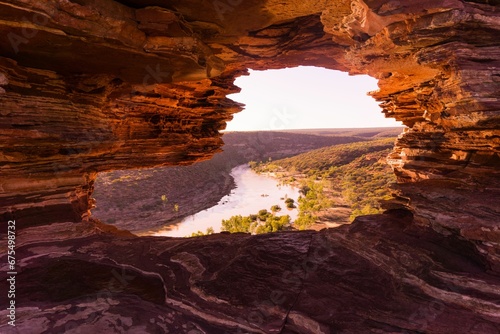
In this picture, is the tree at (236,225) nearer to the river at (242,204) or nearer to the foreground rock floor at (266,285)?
the river at (242,204)

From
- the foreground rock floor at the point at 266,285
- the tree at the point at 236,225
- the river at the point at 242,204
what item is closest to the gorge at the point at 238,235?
the foreground rock floor at the point at 266,285

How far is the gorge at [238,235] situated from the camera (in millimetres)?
6426

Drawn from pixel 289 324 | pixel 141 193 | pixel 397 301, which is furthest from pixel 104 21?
pixel 141 193

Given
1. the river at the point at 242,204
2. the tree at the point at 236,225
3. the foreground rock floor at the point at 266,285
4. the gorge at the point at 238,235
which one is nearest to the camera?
the foreground rock floor at the point at 266,285

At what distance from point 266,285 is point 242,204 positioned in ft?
164

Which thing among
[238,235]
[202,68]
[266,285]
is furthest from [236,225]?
[266,285]

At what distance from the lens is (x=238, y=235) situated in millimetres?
11188

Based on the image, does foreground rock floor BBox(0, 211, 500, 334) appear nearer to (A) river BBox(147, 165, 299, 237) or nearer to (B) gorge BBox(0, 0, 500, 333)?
(B) gorge BBox(0, 0, 500, 333)

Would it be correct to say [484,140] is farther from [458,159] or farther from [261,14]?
[261,14]

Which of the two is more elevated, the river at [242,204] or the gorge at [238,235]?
the gorge at [238,235]

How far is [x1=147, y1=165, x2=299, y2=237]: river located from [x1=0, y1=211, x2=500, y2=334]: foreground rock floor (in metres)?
30.8

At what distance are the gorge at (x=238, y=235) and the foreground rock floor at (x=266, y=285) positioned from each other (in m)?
0.04

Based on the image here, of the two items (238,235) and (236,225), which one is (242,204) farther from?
(238,235)

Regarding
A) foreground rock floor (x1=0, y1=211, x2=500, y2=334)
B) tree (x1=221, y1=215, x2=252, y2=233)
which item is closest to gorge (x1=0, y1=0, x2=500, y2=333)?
foreground rock floor (x1=0, y1=211, x2=500, y2=334)
